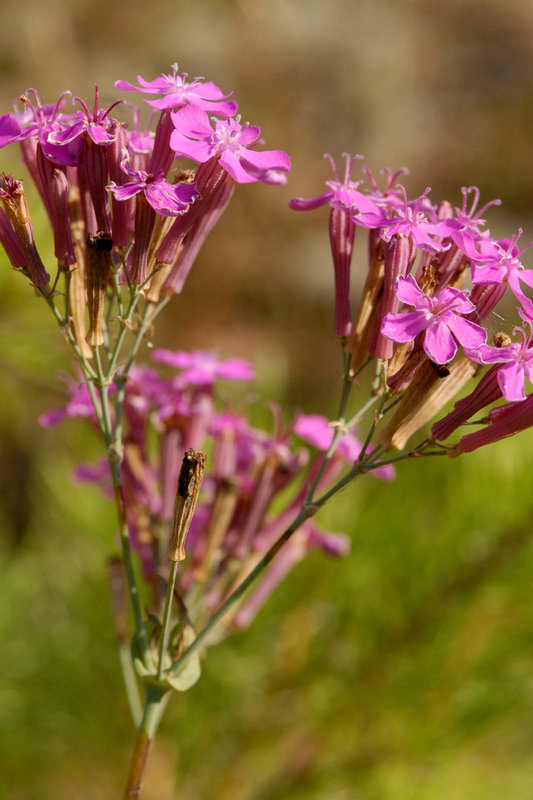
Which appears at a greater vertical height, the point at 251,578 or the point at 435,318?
the point at 435,318

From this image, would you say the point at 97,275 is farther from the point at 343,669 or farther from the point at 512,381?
the point at 343,669

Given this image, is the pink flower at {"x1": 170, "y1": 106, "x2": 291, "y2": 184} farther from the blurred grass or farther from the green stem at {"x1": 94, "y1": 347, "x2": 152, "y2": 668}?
the blurred grass

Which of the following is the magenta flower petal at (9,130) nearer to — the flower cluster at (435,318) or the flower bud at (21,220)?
the flower bud at (21,220)

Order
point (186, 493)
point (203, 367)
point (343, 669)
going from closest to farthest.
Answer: point (186, 493) < point (203, 367) < point (343, 669)

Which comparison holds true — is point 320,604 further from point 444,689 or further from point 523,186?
point 523,186

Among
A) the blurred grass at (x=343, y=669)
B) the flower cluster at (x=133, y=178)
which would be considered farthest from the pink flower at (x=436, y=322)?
the blurred grass at (x=343, y=669)

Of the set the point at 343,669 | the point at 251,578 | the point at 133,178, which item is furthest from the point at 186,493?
the point at 343,669
